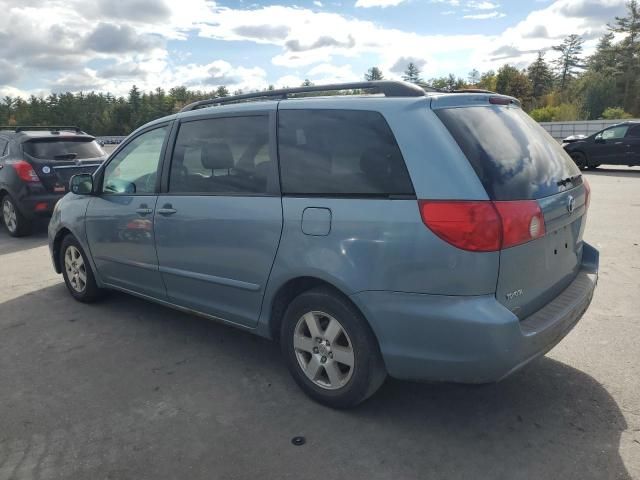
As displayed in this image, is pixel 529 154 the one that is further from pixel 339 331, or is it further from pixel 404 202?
pixel 339 331

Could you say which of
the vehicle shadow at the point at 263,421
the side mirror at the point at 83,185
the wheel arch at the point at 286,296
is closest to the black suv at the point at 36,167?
the side mirror at the point at 83,185

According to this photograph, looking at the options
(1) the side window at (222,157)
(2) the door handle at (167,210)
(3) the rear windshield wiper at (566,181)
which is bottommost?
(2) the door handle at (167,210)

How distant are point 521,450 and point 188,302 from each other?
2.43 meters

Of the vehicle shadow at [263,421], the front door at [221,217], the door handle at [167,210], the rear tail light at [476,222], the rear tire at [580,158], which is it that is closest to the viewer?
the rear tail light at [476,222]

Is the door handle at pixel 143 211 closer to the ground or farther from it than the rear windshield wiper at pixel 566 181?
closer to the ground

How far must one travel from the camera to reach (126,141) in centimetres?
458

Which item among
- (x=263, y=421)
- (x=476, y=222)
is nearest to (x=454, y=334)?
(x=476, y=222)

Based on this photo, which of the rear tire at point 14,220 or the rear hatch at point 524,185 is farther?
the rear tire at point 14,220

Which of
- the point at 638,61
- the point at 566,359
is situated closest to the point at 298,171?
the point at 566,359

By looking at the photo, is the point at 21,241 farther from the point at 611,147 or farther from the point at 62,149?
the point at 611,147

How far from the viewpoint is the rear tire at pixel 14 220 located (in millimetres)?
8679

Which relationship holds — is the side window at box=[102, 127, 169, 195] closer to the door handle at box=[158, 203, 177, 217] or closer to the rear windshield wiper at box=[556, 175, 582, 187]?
the door handle at box=[158, 203, 177, 217]

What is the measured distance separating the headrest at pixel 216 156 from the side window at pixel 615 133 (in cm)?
1614

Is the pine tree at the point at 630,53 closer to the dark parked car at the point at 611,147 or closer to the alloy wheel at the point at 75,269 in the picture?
the dark parked car at the point at 611,147
